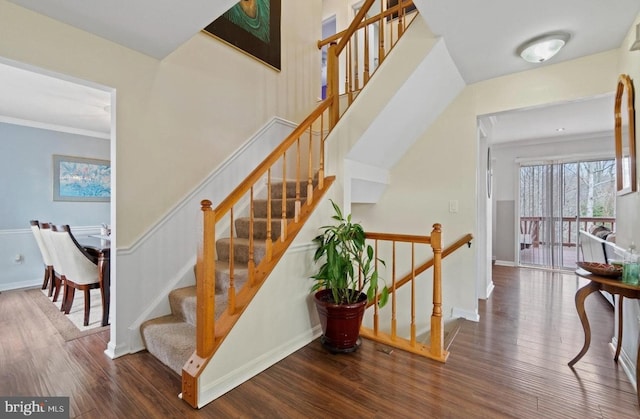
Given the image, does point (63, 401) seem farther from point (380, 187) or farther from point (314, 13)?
point (314, 13)

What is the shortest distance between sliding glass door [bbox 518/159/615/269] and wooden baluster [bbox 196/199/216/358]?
598 cm

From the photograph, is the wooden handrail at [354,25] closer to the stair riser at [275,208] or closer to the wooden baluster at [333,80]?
the wooden baluster at [333,80]

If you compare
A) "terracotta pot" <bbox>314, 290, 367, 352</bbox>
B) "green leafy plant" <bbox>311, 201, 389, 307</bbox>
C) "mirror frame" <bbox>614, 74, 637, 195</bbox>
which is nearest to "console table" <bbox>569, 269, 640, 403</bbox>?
"mirror frame" <bbox>614, 74, 637, 195</bbox>

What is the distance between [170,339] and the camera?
6.33 ft

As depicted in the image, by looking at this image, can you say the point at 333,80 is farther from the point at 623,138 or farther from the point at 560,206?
the point at 560,206

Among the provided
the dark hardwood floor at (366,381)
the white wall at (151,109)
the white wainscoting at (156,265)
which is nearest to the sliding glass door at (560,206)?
the dark hardwood floor at (366,381)

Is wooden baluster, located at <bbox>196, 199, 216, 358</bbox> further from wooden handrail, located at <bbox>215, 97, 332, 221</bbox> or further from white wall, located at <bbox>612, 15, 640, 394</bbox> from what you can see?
white wall, located at <bbox>612, 15, 640, 394</bbox>

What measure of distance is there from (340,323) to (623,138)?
8.15ft

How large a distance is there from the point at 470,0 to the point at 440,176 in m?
1.69

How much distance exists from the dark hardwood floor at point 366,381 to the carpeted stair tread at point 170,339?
0.28ft

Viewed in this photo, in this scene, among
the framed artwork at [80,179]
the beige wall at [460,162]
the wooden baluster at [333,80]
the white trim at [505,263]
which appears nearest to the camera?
the beige wall at [460,162]

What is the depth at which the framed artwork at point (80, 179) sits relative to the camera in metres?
4.28

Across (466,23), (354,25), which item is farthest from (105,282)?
(466,23)

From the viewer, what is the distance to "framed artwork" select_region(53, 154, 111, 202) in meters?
4.28
